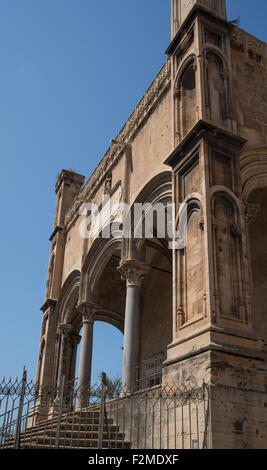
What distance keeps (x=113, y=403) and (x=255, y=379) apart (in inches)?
156

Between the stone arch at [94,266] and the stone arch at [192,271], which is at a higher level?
the stone arch at [94,266]

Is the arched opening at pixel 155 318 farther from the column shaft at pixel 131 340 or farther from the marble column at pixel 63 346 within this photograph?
the column shaft at pixel 131 340

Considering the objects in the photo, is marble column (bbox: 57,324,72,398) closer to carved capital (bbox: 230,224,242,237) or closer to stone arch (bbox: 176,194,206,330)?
stone arch (bbox: 176,194,206,330)

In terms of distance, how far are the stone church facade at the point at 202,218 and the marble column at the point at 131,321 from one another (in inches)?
1.0

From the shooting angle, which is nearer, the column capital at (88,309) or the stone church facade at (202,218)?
the stone church facade at (202,218)

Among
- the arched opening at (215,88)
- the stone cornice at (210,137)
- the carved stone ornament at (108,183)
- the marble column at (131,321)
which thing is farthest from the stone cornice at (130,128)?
the marble column at (131,321)

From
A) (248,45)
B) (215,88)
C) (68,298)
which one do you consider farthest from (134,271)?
(68,298)

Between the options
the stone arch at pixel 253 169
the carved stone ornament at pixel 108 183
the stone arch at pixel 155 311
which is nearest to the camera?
the stone arch at pixel 253 169

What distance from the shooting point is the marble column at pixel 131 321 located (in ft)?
37.8

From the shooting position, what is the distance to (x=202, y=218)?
881 centimetres

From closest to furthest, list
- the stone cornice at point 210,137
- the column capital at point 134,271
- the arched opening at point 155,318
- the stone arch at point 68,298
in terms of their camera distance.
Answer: the stone cornice at point 210,137 < the column capital at point 134,271 < the arched opening at point 155,318 < the stone arch at point 68,298

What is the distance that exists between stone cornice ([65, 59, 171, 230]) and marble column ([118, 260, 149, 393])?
13.1ft

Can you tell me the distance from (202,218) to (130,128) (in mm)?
6501

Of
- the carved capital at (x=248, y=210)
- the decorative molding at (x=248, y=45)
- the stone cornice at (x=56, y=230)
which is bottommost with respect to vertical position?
the carved capital at (x=248, y=210)
